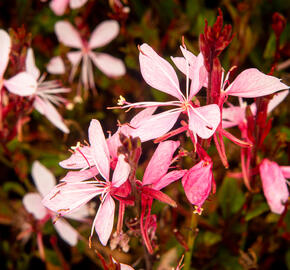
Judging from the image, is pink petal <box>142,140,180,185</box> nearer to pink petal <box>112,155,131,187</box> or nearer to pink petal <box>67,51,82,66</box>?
pink petal <box>112,155,131,187</box>

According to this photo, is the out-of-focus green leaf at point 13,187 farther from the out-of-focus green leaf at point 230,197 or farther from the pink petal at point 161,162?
the pink petal at point 161,162

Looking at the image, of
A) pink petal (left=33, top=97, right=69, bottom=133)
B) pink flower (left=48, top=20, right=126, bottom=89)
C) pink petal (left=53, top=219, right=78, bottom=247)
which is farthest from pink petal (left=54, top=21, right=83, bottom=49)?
pink petal (left=53, top=219, right=78, bottom=247)

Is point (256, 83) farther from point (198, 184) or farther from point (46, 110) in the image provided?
point (46, 110)

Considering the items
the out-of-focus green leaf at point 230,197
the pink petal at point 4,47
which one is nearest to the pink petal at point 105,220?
the pink petal at point 4,47

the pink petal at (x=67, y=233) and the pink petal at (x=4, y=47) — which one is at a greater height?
the pink petal at (x=4, y=47)

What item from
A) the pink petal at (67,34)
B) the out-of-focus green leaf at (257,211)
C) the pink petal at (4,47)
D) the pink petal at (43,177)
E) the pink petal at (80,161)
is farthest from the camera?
the pink petal at (67,34)

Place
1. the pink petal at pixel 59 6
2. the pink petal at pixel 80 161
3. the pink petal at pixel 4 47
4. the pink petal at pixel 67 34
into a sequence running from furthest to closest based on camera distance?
the pink petal at pixel 67 34, the pink petal at pixel 59 6, the pink petal at pixel 4 47, the pink petal at pixel 80 161
